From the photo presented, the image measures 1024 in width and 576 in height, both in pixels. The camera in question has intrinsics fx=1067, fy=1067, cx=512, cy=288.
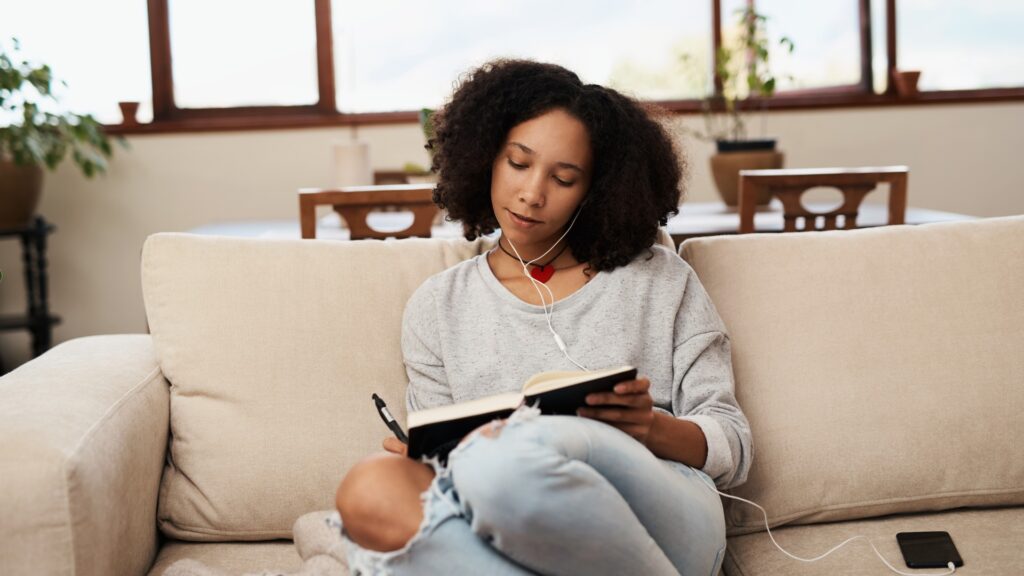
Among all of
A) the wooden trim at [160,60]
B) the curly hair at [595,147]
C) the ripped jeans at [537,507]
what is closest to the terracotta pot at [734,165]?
the curly hair at [595,147]

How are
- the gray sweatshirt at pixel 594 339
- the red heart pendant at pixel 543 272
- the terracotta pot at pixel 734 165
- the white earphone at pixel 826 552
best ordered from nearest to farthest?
the white earphone at pixel 826 552, the gray sweatshirt at pixel 594 339, the red heart pendant at pixel 543 272, the terracotta pot at pixel 734 165

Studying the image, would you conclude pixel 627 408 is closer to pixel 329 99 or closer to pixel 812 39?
pixel 329 99

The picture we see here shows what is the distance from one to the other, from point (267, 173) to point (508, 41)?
3.41 ft

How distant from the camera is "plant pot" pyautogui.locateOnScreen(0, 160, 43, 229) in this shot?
3514 mm

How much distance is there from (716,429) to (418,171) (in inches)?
72.2

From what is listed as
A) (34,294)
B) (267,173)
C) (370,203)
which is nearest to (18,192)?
(34,294)

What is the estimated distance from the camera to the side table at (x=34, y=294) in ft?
12.1

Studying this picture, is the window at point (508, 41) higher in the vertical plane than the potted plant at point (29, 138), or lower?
higher

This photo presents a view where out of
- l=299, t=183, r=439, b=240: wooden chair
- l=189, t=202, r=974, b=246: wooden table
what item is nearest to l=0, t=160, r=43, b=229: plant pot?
l=189, t=202, r=974, b=246: wooden table

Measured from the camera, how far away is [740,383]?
5.58 feet

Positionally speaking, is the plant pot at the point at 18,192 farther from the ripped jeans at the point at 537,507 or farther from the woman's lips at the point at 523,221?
the ripped jeans at the point at 537,507

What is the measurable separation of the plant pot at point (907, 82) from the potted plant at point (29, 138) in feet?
9.49

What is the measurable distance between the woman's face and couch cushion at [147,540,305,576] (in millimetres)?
588

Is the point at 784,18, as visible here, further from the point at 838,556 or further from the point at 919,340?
the point at 838,556
